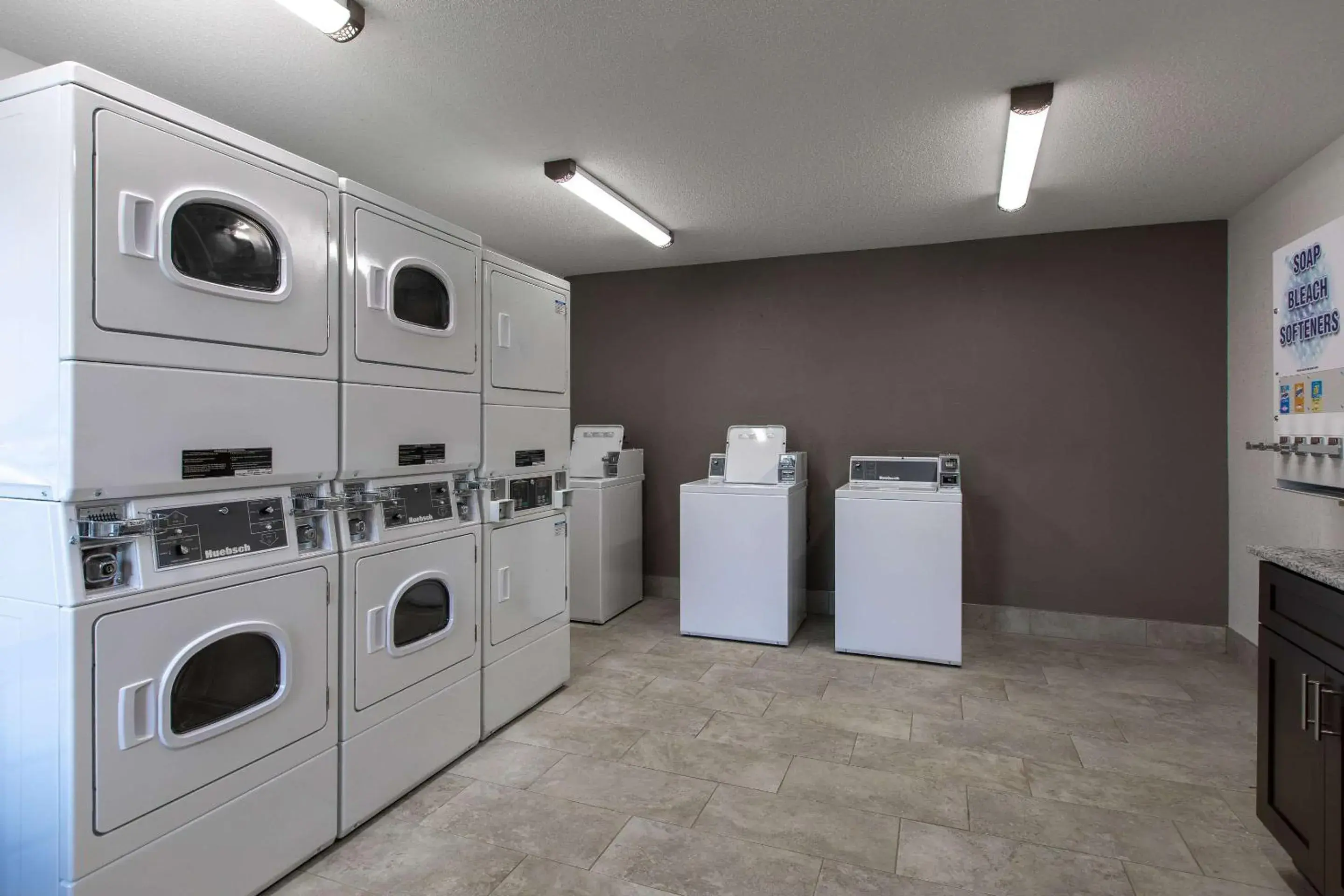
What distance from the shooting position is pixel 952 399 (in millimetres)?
4840

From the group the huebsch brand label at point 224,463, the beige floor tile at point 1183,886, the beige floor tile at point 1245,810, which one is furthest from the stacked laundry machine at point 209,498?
the beige floor tile at point 1245,810

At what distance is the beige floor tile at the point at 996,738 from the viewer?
2.91 m

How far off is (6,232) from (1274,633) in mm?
3576

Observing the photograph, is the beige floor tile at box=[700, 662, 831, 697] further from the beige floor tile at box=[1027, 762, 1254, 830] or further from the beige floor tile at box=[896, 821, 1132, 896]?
the beige floor tile at box=[896, 821, 1132, 896]

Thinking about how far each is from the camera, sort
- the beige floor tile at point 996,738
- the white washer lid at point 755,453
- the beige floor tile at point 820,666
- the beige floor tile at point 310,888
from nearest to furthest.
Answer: the beige floor tile at point 310,888 → the beige floor tile at point 996,738 → the beige floor tile at point 820,666 → the white washer lid at point 755,453

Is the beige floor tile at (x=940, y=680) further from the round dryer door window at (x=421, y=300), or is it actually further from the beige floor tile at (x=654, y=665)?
the round dryer door window at (x=421, y=300)

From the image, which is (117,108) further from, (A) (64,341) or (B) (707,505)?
(B) (707,505)

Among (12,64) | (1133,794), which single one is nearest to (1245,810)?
(1133,794)

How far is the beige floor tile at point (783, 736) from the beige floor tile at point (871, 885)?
73 centimetres

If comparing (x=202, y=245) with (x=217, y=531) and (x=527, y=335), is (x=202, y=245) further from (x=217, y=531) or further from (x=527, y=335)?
(x=527, y=335)

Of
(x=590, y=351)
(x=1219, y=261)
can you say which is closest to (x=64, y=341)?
(x=590, y=351)

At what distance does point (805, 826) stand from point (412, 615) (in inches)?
63.2

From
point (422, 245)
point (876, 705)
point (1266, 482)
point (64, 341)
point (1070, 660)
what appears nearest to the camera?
point (64, 341)

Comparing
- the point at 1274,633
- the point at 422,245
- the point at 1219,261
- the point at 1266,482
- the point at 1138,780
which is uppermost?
the point at 1219,261
